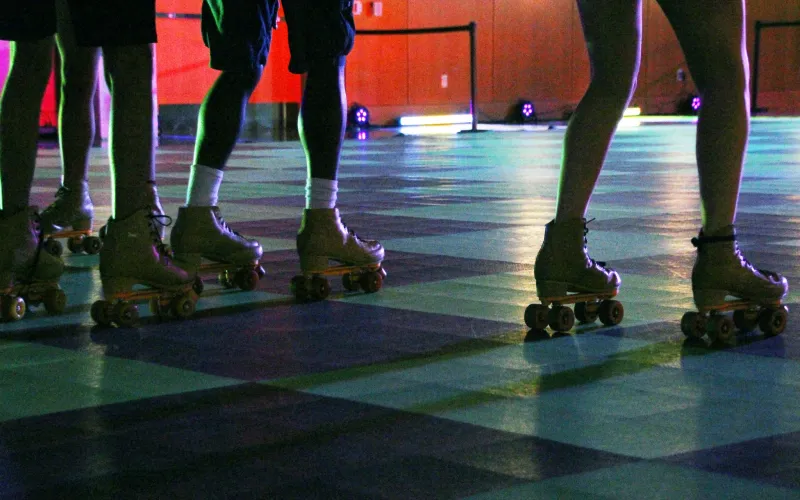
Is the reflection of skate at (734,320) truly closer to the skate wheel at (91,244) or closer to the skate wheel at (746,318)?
the skate wheel at (746,318)

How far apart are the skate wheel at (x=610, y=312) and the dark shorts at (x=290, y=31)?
3.84ft

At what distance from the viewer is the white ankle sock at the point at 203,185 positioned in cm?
432

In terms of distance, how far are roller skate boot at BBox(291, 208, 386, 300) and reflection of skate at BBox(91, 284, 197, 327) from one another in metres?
0.42

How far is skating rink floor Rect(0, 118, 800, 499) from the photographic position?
2232 mm

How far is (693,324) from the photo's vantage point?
3410 mm

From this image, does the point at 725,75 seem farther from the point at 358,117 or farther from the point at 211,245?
the point at 358,117

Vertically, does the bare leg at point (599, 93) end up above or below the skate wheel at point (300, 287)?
above

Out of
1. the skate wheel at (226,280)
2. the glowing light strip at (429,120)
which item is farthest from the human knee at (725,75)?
the glowing light strip at (429,120)

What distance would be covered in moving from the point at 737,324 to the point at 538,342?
0.55 m

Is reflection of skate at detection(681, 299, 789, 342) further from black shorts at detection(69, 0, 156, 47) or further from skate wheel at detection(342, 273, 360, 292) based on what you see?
black shorts at detection(69, 0, 156, 47)

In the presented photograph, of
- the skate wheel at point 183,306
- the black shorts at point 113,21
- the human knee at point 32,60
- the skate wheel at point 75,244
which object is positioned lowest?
the skate wheel at point 183,306

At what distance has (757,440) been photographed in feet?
8.03

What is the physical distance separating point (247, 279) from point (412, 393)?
1.68 meters

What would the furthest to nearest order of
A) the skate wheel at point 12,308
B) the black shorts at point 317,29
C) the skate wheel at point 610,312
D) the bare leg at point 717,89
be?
the black shorts at point 317,29, the skate wheel at point 12,308, the skate wheel at point 610,312, the bare leg at point 717,89
